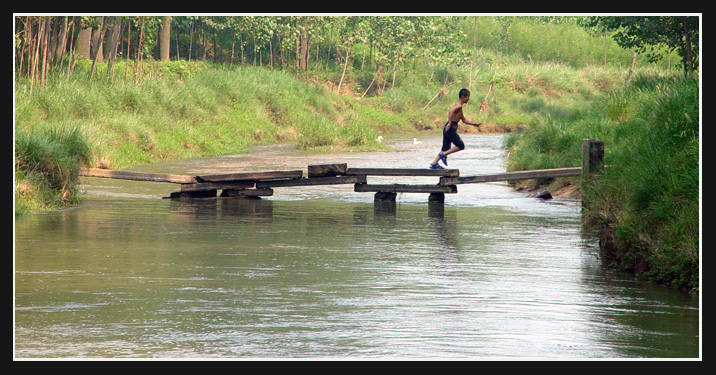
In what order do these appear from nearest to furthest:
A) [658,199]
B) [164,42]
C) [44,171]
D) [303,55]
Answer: [658,199] → [44,171] → [164,42] → [303,55]

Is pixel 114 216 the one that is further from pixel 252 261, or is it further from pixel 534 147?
pixel 534 147

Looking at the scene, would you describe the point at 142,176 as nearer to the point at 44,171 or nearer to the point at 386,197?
the point at 44,171

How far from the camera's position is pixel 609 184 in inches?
483

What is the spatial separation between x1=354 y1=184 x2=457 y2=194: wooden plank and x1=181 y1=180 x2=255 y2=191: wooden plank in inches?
85.6

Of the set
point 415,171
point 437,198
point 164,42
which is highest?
point 164,42

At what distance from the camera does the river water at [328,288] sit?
764cm

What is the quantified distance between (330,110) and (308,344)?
117 feet

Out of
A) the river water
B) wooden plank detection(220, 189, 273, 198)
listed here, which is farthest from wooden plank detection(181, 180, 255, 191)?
the river water

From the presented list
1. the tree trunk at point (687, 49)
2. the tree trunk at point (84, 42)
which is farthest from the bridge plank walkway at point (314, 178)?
the tree trunk at point (84, 42)

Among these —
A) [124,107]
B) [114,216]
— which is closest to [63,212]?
[114,216]

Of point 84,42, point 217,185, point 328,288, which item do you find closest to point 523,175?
point 217,185

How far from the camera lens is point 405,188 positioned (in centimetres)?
1861

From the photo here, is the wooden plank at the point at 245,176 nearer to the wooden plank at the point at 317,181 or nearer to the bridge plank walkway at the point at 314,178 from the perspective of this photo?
the bridge plank walkway at the point at 314,178

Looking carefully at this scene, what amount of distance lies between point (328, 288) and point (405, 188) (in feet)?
29.3
